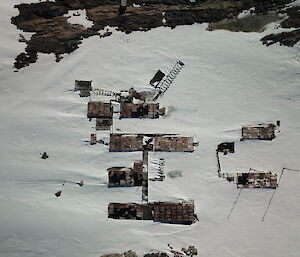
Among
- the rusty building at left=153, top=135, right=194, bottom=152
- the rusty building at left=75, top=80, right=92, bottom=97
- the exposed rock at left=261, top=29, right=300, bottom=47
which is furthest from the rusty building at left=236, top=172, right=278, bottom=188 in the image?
the rusty building at left=75, top=80, right=92, bottom=97

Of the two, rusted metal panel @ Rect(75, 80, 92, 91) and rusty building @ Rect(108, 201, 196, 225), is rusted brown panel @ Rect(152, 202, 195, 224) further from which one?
rusted metal panel @ Rect(75, 80, 92, 91)

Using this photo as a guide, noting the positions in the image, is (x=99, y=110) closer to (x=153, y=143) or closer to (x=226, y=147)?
(x=153, y=143)

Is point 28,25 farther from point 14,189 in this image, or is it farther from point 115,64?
point 14,189

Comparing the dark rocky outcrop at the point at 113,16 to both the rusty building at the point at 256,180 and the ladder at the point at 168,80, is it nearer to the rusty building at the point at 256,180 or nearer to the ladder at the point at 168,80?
the ladder at the point at 168,80

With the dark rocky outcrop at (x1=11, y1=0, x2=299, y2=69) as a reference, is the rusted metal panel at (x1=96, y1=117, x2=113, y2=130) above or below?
below

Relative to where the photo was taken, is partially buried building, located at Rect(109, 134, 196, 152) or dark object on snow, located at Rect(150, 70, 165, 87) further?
dark object on snow, located at Rect(150, 70, 165, 87)

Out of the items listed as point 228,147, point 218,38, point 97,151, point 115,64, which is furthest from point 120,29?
point 228,147
